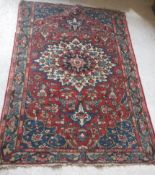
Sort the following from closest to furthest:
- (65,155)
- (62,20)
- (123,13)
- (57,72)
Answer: (65,155) → (57,72) → (62,20) → (123,13)

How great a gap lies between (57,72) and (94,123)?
50 centimetres

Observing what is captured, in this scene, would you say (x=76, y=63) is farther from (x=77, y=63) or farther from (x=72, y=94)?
(x=72, y=94)

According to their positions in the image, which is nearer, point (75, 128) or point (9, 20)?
point (75, 128)

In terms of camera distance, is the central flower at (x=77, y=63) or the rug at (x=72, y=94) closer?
the rug at (x=72, y=94)

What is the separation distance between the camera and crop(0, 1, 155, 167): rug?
1.44 metres

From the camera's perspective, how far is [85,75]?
1.85m

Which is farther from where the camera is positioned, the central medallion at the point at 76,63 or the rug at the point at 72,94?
the central medallion at the point at 76,63

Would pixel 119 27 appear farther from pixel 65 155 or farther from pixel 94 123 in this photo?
pixel 65 155

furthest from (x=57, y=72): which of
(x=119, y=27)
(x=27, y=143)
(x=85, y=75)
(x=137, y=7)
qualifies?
(x=137, y=7)

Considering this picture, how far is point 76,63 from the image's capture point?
192 centimetres

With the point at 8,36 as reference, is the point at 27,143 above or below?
below

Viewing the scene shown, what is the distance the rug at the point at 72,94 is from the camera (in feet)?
4.73

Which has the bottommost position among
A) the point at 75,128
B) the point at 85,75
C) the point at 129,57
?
the point at 75,128

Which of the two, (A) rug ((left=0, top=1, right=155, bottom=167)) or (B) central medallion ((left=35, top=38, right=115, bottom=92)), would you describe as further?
(B) central medallion ((left=35, top=38, right=115, bottom=92))
